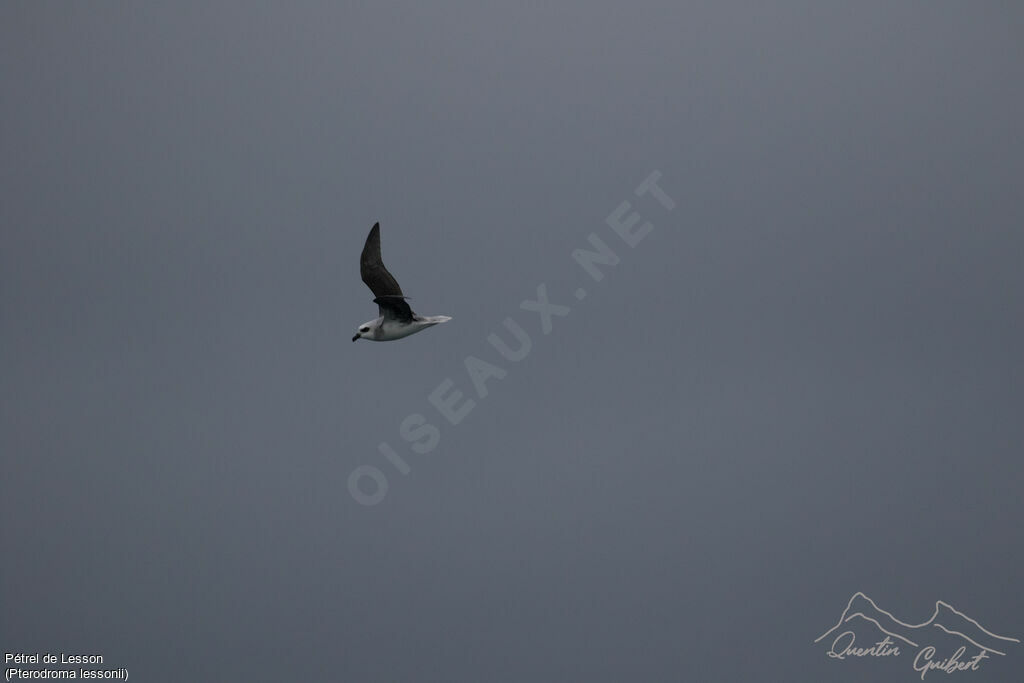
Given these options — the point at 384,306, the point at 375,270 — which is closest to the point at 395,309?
the point at 384,306

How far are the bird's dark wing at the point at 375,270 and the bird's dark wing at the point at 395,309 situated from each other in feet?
0.66

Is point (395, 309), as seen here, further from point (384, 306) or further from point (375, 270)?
point (375, 270)

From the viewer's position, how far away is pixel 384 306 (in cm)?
3650

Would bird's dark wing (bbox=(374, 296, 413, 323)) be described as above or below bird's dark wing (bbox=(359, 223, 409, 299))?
below

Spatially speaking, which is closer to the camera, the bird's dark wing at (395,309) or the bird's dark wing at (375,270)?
the bird's dark wing at (375,270)

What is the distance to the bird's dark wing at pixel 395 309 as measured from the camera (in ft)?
118

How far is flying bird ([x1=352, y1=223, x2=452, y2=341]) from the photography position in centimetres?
3512

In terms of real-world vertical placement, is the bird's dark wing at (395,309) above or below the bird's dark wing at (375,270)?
below

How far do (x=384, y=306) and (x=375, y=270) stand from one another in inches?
60.3

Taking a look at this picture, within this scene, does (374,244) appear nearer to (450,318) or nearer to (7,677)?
(450,318)

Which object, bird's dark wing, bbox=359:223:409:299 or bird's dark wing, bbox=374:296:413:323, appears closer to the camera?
bird's dark wing, bbox=359:223:409:299

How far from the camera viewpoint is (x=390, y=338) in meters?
37.3

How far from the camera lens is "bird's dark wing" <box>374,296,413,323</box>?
1411 inches

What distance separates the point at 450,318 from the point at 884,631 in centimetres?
7644
